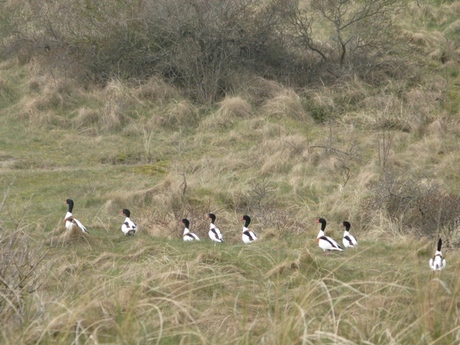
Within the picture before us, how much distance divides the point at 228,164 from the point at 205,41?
5.76 m

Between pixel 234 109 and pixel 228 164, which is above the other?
pixel 234 109

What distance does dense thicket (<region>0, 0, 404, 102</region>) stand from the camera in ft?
71.9

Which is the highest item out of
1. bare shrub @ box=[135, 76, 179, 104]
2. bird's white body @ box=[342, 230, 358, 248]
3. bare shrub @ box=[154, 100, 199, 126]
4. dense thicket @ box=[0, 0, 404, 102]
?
dense thicket @ box=[0, 0, 404, 102]

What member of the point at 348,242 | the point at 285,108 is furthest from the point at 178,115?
the point at 348,242

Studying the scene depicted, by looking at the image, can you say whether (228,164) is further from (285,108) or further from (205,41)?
(205,41)

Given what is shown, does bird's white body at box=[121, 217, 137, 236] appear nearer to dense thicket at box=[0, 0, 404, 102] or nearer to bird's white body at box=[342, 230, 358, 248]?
bird's white body at box=[342, 230, 358, 248]

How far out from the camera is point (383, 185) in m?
14.5

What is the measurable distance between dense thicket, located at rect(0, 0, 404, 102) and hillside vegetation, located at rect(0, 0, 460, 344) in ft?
0.19

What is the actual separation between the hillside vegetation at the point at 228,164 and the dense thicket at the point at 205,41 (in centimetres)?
6

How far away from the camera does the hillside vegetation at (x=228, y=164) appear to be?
582 centimetres

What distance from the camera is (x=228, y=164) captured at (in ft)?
55.7

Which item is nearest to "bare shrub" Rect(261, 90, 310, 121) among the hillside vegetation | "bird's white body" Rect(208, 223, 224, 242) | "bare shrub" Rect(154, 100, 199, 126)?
the hillside vegetation

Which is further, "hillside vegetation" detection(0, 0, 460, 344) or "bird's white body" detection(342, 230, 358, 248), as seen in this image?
"bird's white body" detection(342, 230, 358, 248)

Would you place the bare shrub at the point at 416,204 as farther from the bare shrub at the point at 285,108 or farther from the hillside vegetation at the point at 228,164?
the bare shrub at the point at 285,108
